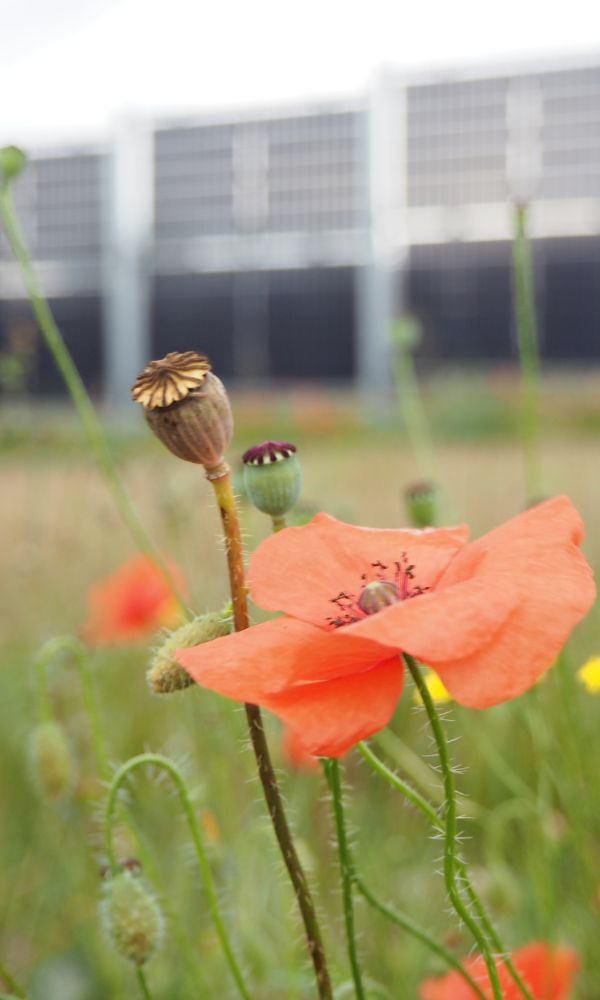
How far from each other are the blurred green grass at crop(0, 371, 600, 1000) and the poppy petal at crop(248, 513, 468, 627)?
0.08 feet

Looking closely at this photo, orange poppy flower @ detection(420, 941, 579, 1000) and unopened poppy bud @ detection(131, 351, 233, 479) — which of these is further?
orange poppy flower @ detection(420, 941, 579, 1000)

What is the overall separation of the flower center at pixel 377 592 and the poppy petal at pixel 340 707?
21 mm

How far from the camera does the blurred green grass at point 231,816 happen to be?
2.39ft

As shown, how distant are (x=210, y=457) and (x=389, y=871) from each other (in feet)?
2.52

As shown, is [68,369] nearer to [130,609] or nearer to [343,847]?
[343,847]

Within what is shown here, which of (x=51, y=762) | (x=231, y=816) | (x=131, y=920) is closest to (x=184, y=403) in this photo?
(x=131, y=920)

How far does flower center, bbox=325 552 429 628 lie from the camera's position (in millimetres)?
332

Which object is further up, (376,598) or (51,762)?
(376,598)

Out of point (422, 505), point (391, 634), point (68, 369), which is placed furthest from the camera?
point (422, 505)

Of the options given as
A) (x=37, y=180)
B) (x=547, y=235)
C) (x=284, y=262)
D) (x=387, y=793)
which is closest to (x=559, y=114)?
(x=547, y=235)

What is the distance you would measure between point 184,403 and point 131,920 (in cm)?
23

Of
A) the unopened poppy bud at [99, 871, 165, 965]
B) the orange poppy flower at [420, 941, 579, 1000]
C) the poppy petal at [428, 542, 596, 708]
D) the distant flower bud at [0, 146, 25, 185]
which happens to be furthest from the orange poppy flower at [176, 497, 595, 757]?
the distant flower bud at [0, 146, 25, 185]

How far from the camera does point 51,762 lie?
62cm

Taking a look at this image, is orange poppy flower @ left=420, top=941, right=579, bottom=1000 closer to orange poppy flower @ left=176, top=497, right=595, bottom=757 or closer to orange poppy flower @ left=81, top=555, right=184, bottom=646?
orange poppy flower @ left=176, top=497, right=595, bottom=757
